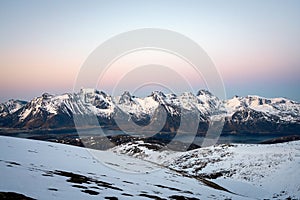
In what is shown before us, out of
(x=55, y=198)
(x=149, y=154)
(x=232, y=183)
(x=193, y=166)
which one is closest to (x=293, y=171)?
(x=232, y=183)

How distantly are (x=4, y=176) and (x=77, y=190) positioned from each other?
17.5 feet

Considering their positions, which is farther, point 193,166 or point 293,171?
point 193,166

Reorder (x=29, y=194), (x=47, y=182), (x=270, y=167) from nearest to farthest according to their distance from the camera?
(x=29, y=194) < (x=47, y=182) < (x=270, y=167)

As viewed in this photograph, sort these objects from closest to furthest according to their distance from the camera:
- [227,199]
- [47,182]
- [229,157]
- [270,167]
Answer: [47,182] → [227,199] → [270,167] → [229,157]

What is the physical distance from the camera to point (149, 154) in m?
114

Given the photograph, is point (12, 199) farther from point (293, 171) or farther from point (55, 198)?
point (293, 171)

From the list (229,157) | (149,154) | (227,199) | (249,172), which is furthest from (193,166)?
(149,154)

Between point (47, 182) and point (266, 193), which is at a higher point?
point (47, 182)

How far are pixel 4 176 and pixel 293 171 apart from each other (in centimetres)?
4800

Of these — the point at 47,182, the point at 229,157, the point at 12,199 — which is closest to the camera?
the point at 12,199

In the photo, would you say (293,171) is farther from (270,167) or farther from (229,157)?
(229,157)

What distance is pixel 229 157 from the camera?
67.1 m

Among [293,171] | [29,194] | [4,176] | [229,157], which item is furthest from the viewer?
[229,157]

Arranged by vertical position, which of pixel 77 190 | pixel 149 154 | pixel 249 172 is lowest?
pixel 149 154
